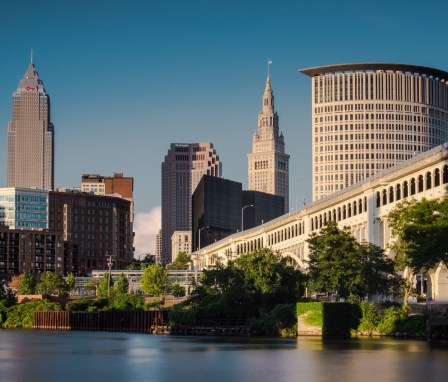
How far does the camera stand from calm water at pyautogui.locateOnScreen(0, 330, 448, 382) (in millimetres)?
75875

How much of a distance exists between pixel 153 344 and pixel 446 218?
114 ft

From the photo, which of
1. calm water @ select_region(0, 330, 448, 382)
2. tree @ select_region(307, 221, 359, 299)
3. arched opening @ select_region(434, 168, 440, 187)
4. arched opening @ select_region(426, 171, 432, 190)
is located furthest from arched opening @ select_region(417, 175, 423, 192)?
calm water @ select_region(0, 330, 448, 382)

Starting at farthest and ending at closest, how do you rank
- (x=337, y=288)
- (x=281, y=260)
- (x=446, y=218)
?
(x=281, y=260), (x=337, y=288), (x=446, y=218)

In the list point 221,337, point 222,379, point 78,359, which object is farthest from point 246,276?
point 222,379

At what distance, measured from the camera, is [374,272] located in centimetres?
13075

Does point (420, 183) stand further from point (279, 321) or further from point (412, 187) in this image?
point (279, 321)

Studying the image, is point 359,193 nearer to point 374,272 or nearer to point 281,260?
point 281,260

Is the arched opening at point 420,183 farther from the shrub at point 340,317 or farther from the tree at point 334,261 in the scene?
the shrub at point 340,317

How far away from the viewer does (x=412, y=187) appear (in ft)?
447

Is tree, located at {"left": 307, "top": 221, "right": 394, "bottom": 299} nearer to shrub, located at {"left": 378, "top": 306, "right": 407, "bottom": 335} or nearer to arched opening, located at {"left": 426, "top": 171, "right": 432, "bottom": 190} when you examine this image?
shrub, located at {"left": 378, "top": 306, "right": 407, "bottom": 335}

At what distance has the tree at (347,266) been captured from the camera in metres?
130

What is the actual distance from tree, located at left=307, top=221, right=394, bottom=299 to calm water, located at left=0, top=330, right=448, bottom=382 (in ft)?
55.1

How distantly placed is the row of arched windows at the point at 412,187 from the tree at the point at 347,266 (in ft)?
28.3

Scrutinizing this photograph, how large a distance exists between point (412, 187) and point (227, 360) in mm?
54707
